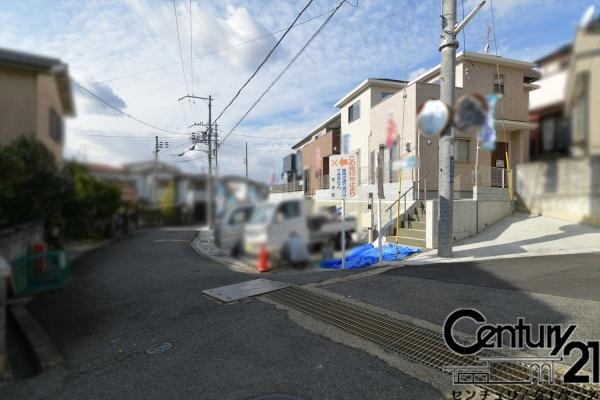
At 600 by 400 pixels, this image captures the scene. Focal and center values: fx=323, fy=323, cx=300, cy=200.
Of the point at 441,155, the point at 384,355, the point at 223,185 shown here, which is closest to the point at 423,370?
the point at 384,355

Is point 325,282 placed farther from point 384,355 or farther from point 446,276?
point 384,355

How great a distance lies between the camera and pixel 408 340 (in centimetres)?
504

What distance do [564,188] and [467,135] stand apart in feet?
1.17

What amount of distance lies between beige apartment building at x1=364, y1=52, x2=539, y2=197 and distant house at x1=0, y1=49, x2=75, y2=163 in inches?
45.3

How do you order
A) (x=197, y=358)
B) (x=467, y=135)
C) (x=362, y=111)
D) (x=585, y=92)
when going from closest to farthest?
(x=585, y=92) < (x=467, y=135) < (x=362, y=111) < (x=197, y=358)

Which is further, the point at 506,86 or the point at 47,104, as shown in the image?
the point at 506,86

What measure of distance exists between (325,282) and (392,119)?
7.68m

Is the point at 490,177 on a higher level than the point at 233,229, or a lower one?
higher

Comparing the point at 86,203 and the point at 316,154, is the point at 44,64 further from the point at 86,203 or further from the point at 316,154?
the point at 316,154

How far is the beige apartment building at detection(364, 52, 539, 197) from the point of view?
1093 millimetres

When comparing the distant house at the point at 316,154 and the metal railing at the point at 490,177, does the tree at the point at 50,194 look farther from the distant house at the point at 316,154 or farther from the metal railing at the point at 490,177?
the metal railing at the point at 490,177

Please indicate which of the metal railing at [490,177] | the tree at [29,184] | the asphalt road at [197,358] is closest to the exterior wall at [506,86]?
the metal railing at [490,177]

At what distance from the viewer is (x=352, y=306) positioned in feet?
22.0

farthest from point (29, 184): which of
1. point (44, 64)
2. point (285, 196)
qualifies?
point (285, 196)
